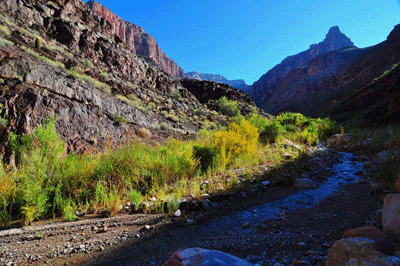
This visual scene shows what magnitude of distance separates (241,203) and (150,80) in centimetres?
2409

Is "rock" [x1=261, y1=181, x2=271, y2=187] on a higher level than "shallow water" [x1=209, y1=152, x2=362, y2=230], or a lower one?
higher

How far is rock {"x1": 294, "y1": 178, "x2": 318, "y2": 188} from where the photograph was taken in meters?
4.02

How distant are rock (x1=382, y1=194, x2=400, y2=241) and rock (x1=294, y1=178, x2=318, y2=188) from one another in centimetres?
225

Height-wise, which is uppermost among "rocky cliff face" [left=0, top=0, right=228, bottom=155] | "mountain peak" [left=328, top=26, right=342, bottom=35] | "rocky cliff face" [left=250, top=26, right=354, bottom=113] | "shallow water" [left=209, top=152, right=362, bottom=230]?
"mountain peak" [left=328, top=26, right=342, bottom=35]

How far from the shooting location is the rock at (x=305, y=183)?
4.02 metres

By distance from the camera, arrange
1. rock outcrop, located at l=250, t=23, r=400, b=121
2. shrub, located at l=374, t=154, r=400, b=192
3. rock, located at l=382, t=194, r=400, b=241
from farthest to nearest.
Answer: rock outcrop, located at l=250, t=23, r=400, b=121 → shrub, located at l=374, t=154, r=400, b=192 → rock, located at l=382, t=194, r=400, b=241

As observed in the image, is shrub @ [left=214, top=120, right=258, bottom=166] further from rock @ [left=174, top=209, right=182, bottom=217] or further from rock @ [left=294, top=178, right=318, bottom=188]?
rock @ [left=174, top=209, right=182, bottom=217]

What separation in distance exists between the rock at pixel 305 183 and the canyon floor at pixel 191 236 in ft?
3.00

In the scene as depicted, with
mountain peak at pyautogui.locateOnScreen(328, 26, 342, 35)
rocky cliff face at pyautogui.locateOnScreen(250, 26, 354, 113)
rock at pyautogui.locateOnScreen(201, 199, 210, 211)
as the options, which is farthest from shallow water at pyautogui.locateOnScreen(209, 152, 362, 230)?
mountain peak at pyautogui.locateOnScreen(328, 26, 342, 35)

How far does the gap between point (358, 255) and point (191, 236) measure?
155 cm

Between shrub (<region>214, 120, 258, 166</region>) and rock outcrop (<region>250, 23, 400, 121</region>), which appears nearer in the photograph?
shrub (<region>214, 120, 258, 166</region>)

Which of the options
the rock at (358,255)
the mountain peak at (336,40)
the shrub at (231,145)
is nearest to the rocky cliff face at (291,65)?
the mountain peak at (336,40)

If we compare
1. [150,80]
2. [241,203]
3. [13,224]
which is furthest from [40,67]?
[150,80]

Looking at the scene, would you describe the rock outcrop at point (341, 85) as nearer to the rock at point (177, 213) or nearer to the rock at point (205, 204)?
the rock at point (205, 204)
